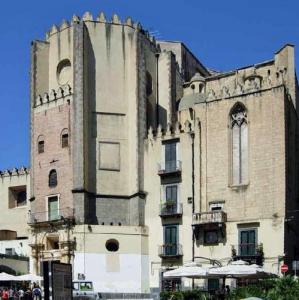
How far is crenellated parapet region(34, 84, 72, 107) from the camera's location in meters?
59.2

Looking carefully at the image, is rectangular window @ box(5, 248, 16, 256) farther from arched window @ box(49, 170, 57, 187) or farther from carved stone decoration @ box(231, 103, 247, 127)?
carved stone decoration @ box(231, 103, 247, 127)

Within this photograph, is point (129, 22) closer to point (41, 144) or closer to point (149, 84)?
point (149, 84)

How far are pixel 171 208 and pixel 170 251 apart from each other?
10.5 ft

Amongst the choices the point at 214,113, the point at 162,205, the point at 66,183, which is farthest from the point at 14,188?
the point at 214,113

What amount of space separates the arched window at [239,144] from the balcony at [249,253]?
464 cm

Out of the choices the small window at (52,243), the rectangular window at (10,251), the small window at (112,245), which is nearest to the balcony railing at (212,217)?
the small window at (112,245)

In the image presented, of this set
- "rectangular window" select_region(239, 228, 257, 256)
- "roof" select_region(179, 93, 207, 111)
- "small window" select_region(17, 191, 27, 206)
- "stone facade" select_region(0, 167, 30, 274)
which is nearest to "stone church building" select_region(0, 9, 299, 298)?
"rectangular window" select_region(239, 228, 257, 256)

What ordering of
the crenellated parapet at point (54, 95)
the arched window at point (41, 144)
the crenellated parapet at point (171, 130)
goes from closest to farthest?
the crenellated parapet at point (171, 130) → the crenellated parapet at point (54, 95) → the arched window at point (41, 144)

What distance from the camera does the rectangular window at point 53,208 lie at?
5856 centimetres

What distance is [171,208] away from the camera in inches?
2227

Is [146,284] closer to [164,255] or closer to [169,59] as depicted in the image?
[164,255]

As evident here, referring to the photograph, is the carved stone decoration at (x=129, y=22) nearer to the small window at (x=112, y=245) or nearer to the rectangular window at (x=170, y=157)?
the rectangular window at (x=170, y=157)

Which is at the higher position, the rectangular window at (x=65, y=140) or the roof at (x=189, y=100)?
the roof at (x=189, y=100)

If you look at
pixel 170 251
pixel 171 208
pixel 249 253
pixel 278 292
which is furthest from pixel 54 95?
pixel 278 292
